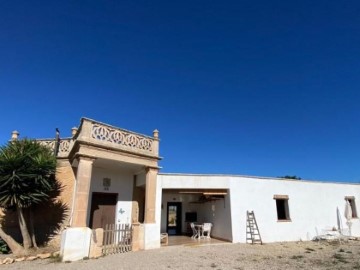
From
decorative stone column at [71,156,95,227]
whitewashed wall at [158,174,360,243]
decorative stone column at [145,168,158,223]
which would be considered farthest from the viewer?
whitewashed wall at [158,174,360,243]

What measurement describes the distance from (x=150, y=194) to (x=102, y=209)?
2.60 metres

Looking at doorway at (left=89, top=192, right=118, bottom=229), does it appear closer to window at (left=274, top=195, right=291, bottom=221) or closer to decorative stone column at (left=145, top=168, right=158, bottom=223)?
decorative stone column at (left=145, top=168, right=158, bottom=223)

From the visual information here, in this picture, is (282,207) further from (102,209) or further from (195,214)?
(102,209)

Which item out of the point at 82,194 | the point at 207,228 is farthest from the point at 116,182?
the point at 207,228

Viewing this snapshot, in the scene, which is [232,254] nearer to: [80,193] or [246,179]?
[246,179]

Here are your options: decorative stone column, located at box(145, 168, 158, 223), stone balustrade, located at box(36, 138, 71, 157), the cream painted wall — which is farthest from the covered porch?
stone balustrade, located at box(36, 138, 71, 157)

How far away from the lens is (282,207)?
555 inches

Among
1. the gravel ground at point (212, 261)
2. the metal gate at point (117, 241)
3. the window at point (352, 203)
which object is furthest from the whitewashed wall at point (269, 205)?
the gravel ground at point (212, 261)

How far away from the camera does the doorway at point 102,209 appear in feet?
37.8

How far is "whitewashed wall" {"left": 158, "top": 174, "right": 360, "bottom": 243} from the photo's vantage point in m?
12.3

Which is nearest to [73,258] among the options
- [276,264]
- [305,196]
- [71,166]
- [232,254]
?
[71,166]

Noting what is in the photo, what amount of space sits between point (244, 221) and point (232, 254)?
357cm

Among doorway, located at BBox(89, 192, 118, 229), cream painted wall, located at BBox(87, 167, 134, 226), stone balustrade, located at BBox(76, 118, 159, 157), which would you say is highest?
stone balustrade, located at BBox(76, 118, 159, 157)

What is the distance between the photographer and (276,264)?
7.37m
